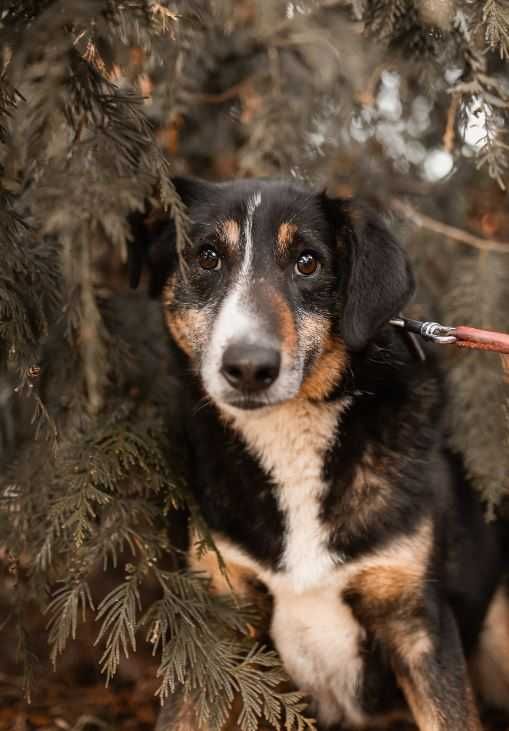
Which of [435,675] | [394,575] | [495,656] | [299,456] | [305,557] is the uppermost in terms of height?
[299,456]

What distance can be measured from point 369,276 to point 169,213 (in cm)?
89

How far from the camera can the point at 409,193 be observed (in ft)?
14.6

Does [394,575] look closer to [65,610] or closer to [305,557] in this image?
[305,557]

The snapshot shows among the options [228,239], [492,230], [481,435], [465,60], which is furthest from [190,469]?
[492,230]

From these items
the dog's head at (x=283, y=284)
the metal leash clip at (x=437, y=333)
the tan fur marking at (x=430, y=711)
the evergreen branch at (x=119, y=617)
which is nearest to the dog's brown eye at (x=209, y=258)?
the dog's head at (x=283, y=284)

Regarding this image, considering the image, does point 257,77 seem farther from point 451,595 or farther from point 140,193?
point 451,595

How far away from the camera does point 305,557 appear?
2924mm

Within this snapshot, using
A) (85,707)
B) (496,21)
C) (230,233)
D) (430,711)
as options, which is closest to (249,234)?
(230,233)

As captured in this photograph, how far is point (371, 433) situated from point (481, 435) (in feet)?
2.10

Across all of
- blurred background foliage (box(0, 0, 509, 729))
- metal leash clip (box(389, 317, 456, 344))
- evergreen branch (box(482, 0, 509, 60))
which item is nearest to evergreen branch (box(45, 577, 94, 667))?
blurred background foliage (box(0, 0, 509, 729))

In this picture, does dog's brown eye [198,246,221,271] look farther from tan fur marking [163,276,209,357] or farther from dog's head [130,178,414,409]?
tan fur marking [163,276,209,357]

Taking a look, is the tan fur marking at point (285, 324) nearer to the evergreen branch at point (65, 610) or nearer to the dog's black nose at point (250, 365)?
the dog's black nose at point (250, 365)

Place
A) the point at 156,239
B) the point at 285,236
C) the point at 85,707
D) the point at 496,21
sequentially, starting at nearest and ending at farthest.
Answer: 1. the point at 496,21
2. the point at 285,236
3. the point at 156,239
4. the point at 85,707

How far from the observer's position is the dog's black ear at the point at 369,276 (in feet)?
9.18
